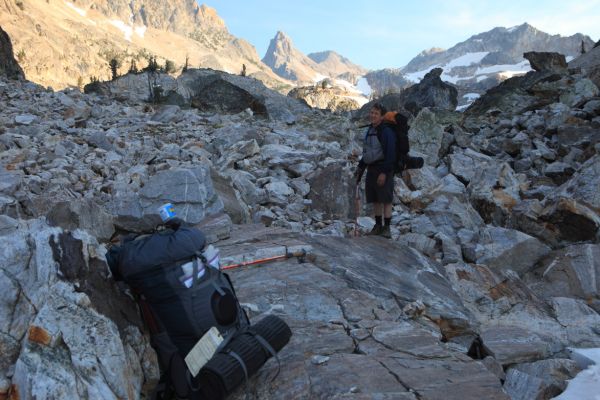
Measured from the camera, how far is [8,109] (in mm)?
15352

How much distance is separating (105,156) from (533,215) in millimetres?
9387

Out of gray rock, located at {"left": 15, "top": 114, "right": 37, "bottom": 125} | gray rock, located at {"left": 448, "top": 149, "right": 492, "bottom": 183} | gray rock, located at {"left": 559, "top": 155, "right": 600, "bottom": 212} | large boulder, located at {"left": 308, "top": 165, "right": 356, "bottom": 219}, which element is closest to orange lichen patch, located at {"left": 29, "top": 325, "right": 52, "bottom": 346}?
large boulder, located at {"left": 308, "top": 165, "right": 356, "bottom": 219}

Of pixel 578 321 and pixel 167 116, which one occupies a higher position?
pixel 167 116

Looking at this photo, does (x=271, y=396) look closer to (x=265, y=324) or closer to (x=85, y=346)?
(x=265, y=324)

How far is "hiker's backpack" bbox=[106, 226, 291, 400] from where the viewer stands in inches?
122

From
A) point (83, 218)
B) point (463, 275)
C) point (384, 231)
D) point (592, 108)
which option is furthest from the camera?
point (592, 108)

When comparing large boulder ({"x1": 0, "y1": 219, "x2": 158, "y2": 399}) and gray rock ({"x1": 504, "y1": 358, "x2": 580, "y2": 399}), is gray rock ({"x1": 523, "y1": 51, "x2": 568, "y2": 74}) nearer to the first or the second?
gray rock ({"x1": 504, "y1": 358, "x2": 580, "y2": 399})

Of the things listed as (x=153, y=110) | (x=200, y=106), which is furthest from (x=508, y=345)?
(x=200, y=106)

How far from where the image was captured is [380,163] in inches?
263

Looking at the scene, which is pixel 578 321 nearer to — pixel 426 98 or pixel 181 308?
pixel 181 308

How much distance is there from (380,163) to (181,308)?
426 cm

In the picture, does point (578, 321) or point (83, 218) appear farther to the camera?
point (83, 218)

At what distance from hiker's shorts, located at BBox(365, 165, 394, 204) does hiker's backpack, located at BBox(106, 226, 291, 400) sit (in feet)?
12.7

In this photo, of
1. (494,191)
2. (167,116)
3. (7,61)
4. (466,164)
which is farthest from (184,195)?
(7,61)
